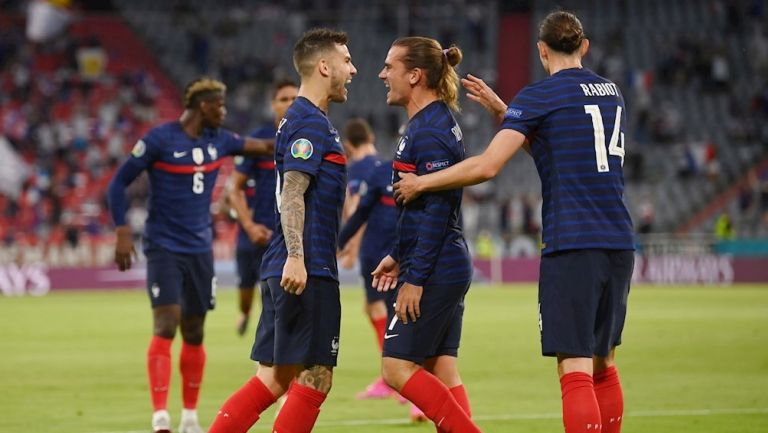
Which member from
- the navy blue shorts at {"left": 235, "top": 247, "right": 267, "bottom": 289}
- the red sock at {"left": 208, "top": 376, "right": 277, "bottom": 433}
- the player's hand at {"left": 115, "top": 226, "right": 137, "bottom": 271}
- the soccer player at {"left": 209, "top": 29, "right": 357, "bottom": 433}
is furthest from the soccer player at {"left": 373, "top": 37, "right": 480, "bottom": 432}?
the navy blue shorts at {"left": 235, "top": 247, "right": 267, "bottom": 289}

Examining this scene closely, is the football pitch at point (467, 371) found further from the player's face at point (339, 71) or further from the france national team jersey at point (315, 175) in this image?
the player's face at point (339, 71)

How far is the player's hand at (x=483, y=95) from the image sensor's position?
25.0 feet

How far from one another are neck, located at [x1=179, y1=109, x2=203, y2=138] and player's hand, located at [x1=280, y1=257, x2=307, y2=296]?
143 inches

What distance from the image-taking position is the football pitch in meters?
10.7

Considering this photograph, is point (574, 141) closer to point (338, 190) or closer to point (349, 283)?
point (338, 190)

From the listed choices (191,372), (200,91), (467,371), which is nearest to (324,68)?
(200,91)

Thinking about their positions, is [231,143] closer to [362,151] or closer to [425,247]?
[362,151]

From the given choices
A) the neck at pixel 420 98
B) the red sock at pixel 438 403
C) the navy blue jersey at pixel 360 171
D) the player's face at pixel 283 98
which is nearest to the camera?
the red sock at pixel 438 403

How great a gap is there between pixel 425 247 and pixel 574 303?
2.96 ft

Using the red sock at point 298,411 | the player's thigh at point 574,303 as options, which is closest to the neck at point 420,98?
the player's thigh at point 574,303

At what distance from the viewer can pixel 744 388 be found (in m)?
12.8

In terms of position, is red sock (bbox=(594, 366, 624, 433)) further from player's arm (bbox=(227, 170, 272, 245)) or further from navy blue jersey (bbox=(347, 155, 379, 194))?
navy blue jersey (bbox=(347, 155, 379, 194))

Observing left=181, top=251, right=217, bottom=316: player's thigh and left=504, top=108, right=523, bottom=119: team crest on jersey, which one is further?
left=181, top=251, right=217, bottom=316: player's thigh

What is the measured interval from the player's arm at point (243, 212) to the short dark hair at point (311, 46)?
4087mm
